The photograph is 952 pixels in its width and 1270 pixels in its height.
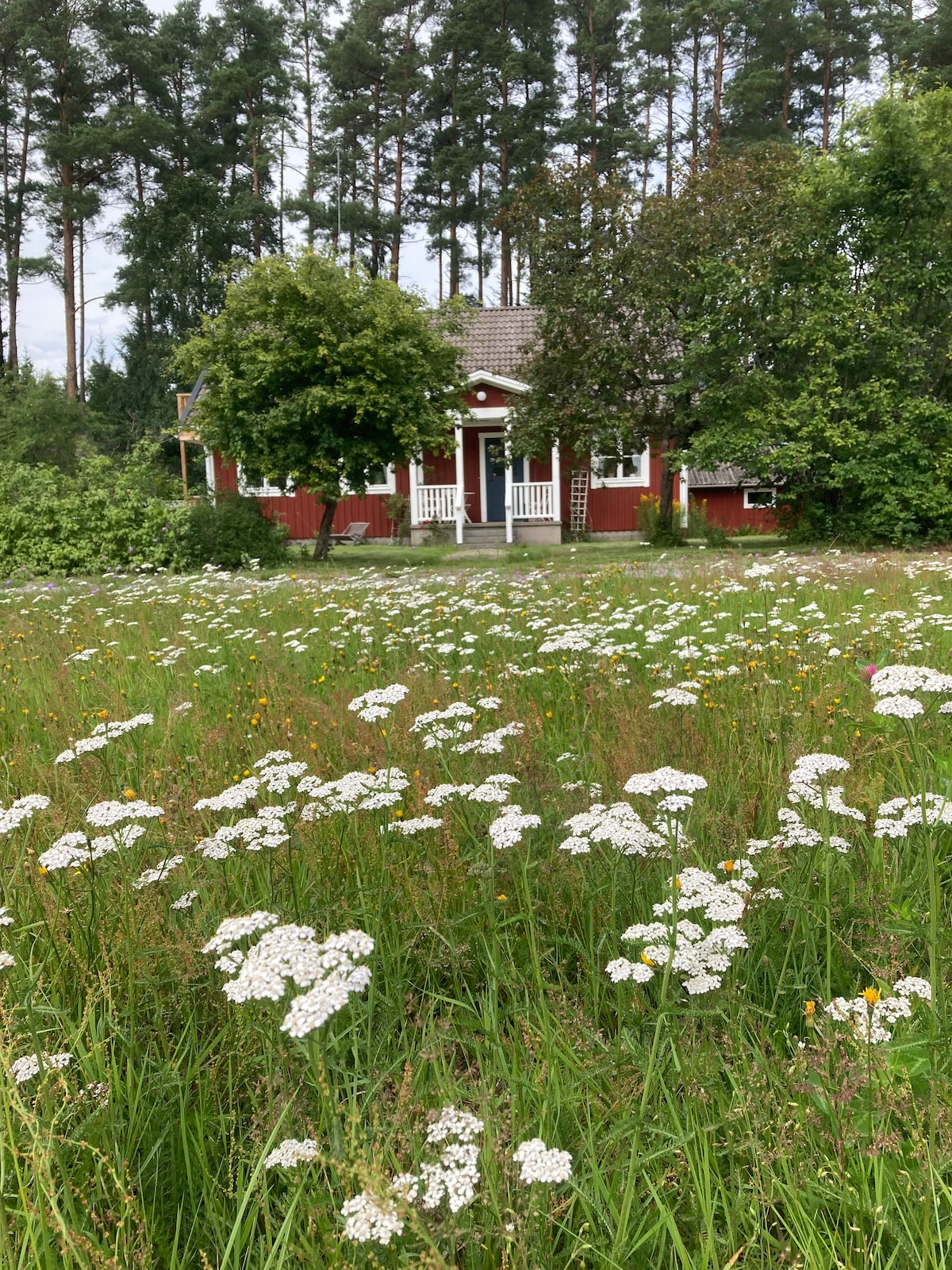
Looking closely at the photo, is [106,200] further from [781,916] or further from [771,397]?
[781,916]

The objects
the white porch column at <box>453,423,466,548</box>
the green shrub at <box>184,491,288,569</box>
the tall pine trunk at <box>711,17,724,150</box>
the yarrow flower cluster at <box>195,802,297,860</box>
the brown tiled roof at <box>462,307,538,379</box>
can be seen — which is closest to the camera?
the yarrow flower cluster at <box>195,802,297,860</box>

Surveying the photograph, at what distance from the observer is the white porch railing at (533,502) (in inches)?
810

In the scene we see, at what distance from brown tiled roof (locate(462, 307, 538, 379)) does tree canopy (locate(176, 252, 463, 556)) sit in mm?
6470

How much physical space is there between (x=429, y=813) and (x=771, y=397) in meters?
13.9

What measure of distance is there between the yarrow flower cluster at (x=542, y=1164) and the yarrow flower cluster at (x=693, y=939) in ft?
1.24

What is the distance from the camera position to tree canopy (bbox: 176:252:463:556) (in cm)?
1429

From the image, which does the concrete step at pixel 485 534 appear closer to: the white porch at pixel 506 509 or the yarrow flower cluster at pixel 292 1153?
the white porch at pixel 506 509

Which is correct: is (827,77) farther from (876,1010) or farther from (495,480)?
(876,1010)

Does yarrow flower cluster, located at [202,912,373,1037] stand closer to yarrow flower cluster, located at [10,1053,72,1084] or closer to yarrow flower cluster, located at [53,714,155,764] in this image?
yarrow flower cluster, located at [10,1053,72,1084]

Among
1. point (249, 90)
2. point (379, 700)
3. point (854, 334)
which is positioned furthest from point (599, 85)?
point (379, 700)

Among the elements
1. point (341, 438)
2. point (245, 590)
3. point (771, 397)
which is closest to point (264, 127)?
point (341, 438)

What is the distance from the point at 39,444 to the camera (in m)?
24.6

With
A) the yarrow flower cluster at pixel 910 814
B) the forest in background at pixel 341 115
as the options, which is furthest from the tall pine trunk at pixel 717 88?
the yarrow flower cluster at pixel 910 814

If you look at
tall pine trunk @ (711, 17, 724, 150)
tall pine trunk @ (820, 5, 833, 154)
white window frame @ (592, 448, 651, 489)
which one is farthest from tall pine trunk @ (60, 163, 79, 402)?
tall pine trunk @ (820, 5, 833, 154)
